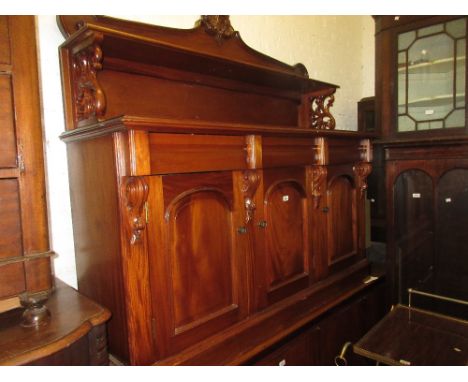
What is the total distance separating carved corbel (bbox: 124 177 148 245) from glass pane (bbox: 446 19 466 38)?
7.83ft

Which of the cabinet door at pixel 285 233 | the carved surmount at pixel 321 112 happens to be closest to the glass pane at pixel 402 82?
the carved surmount at pixel 321 112

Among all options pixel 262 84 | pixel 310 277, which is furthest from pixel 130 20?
pixel 310 277

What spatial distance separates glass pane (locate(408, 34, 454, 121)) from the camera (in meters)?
2.42

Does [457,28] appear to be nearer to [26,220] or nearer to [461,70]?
[461,70]

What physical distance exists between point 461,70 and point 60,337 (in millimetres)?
2710

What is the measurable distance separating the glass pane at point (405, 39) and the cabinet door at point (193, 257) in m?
1.92

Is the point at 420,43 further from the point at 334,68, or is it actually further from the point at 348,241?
the point at 348,241

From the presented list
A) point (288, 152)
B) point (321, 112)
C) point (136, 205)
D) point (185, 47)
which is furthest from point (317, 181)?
point (136, 205)

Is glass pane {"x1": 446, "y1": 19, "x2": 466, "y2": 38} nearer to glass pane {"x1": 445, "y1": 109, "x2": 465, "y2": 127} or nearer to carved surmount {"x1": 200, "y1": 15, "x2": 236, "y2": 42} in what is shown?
glass pane {"x1": 445, "y1": 109, "x2": 465, "y2": 127}

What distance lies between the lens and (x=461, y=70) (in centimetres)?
236

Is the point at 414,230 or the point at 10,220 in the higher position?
the point at 10,220

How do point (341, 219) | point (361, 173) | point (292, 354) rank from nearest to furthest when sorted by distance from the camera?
point (292, 354)
point (341, 219)
point (361, 173)

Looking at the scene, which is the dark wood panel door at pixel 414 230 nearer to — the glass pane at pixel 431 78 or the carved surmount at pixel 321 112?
the glass pane at pixel 431 78

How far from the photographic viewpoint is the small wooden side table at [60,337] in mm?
903
